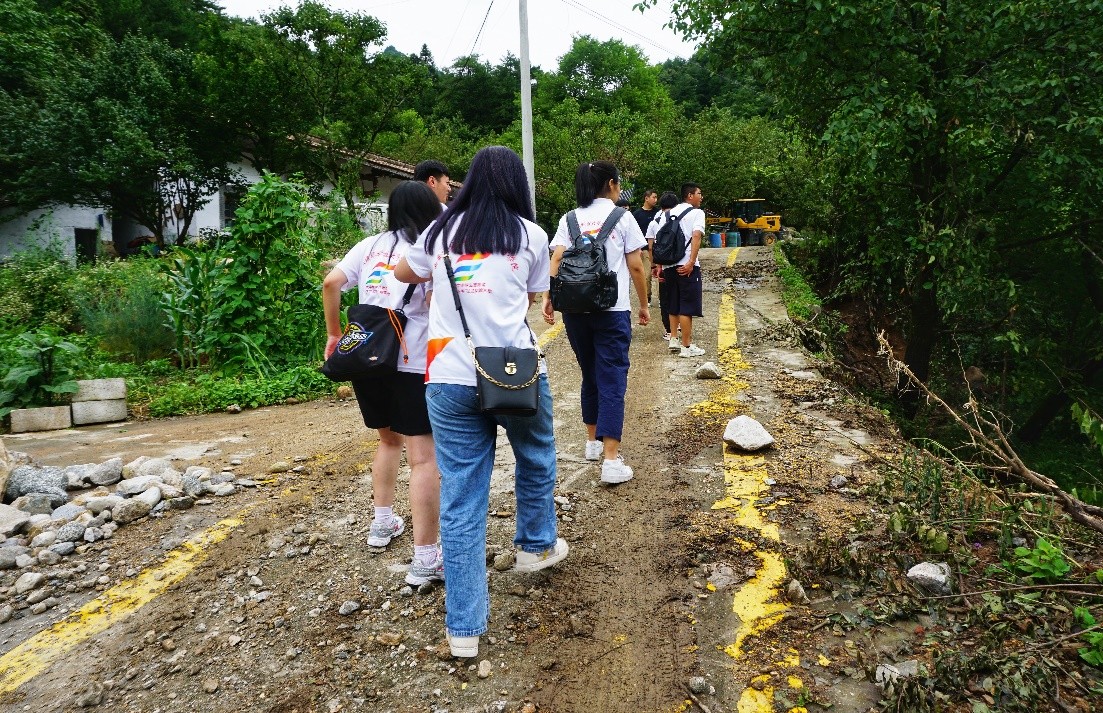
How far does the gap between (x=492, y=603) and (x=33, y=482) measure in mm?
3368

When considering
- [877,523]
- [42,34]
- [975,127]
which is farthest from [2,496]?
[42,34]

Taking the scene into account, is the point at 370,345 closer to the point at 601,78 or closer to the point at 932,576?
the point at 932,576

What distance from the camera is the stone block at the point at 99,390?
7.20 metres

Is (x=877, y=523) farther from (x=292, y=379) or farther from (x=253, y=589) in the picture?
(x=292, y=379)

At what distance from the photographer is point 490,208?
294 centimetres

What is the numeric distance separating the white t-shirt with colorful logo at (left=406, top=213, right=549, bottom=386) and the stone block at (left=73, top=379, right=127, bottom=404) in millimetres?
5754

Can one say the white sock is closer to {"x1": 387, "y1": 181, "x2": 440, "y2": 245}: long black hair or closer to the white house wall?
{"x1": 387, "y1": 181, "x2": 440, "y2": 245}: long black hair

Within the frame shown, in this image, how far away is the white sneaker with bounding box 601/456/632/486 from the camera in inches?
179

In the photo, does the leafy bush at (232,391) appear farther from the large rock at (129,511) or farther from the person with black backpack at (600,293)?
the person with black backpack at (600,293)

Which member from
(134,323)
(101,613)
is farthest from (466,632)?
(134,323)

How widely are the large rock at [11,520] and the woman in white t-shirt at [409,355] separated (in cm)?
223

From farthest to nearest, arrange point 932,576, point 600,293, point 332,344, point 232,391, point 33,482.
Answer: point 232,391, point 33,482, point 600,293, point 332,344, point 932,576

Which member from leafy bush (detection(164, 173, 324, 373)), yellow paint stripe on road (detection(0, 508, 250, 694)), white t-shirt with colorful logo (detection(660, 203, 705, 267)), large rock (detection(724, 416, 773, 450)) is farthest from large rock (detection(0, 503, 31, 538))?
white t-shirt with colorful logo (detection(660, 203, 705, 267))

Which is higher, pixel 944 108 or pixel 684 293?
pixel 944 108
